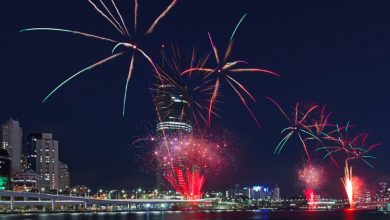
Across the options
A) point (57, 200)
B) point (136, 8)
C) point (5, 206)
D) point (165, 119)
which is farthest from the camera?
point (57, 200)

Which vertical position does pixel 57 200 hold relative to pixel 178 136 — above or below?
below

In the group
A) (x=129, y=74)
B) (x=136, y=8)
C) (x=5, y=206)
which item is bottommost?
(x=5, y=206)

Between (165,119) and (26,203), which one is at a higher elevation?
(165,119)

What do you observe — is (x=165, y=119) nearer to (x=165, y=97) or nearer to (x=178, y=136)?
(x=178, y=136)

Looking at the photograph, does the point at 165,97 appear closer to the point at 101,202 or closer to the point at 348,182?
the point at 348,182

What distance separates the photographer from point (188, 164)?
112m

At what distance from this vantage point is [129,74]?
1959 inches

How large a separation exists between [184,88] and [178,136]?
196 ft

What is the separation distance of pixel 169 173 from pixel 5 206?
6015 cm

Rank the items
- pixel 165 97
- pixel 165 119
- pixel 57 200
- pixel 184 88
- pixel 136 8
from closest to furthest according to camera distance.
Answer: pixel 136 8 → pixel 184 88 → pixel 165 97 → pixel 165 119 → pixel 57 200

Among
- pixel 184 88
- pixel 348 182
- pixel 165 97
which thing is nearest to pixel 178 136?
pixel 165 97

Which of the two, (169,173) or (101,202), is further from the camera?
(101,202)

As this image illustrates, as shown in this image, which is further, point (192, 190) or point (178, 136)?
point (178, 136)

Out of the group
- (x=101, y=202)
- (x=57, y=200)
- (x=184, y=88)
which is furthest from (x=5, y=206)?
(x=184, y=88)
